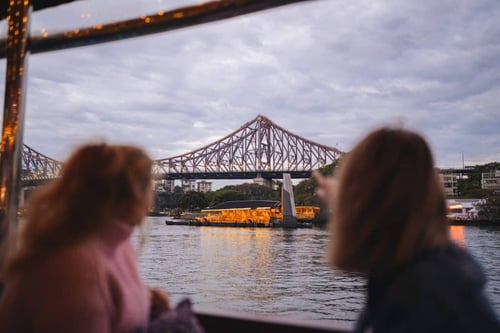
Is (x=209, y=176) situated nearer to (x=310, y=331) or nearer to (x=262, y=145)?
(x=262, y=145)

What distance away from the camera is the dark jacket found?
2.03 ft

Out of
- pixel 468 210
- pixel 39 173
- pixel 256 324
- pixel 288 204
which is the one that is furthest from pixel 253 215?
pixel 256 324

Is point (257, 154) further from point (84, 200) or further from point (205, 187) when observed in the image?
point (84, 200)

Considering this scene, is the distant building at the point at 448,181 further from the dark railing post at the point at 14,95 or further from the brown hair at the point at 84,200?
the dark railing post at the point at 14,95

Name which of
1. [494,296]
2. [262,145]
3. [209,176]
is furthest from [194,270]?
[262,145]

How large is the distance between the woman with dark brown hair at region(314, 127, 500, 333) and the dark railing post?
1.13m

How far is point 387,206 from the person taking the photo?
0.67 meters

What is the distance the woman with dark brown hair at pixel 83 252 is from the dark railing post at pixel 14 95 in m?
0.79

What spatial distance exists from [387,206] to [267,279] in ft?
37.0

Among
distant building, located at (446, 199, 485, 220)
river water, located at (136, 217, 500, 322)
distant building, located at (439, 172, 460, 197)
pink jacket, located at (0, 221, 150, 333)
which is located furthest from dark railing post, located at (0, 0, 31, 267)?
distant building, located at (446, 199, 485, 220)

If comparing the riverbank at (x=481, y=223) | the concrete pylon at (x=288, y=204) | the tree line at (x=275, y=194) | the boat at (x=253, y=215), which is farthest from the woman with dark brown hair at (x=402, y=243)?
the boat at (x=253, y=215)

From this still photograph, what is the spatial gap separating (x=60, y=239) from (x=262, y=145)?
151ft

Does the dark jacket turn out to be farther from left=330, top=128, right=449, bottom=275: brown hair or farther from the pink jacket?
the pink jacket

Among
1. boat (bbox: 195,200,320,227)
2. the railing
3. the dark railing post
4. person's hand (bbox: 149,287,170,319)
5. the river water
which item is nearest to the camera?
person's hand (bbox: 149,287,170,319)
